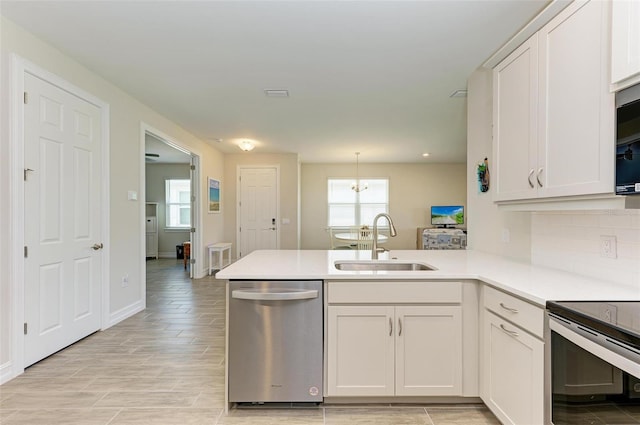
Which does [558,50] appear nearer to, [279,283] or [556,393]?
[556,393]

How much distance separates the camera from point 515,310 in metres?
1.56

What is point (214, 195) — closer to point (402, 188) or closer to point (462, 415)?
point (402, 188)

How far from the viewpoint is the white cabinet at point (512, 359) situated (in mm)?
1424

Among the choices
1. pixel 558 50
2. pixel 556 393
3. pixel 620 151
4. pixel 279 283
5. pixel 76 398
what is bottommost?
pixel 76 398

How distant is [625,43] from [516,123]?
0.73 meters

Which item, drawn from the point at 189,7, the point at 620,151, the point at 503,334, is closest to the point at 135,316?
the point at 189,7

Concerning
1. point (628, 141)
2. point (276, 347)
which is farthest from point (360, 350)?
point (628, 141)

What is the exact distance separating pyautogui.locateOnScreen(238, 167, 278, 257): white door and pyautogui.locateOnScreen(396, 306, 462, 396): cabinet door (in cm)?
541

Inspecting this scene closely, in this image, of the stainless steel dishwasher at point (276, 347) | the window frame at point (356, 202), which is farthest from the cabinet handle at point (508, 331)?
the window frame at point (356, 202)

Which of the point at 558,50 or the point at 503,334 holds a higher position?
the point at 558,50

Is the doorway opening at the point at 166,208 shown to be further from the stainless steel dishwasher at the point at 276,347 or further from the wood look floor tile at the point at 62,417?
the stainless steel dishwasher at the point at 276,347

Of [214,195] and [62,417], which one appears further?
[214,195]

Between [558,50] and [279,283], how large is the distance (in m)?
1.90

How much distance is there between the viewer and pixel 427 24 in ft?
7.59
